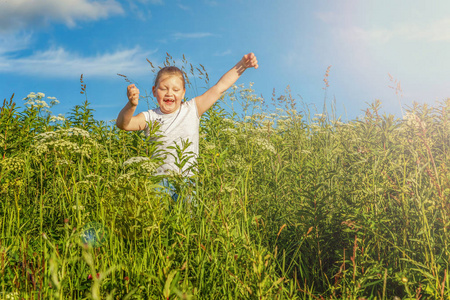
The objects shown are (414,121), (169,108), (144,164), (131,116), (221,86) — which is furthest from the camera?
(221,86)

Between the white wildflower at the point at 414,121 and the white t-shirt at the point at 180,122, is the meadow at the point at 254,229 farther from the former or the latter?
the white t-shirt at the point at 180,122

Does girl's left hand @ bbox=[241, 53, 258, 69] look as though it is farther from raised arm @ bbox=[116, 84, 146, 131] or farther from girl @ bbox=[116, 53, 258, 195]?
raised arm @ bbox=[116, 84, 146, 131]

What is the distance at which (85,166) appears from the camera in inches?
147

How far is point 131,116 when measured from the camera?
425 cm

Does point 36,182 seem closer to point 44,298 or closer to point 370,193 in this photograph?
point 44,298

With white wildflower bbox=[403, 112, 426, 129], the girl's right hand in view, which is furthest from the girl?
white wildflower bbox=[403, 112, 426, 129]

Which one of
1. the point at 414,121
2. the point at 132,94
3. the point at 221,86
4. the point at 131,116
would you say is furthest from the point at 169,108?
the point at 414,121

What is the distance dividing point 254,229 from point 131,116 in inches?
81.8

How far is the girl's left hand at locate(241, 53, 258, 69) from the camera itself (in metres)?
4.84

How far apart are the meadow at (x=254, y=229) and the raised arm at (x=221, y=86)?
136 cm

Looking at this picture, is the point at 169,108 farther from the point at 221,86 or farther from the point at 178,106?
the point at 221,86

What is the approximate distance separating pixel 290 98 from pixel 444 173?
3986mm

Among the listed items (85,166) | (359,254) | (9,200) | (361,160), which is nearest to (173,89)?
(85,166)

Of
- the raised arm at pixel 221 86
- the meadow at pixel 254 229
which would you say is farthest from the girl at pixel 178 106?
the meadow at pixel 254 229
